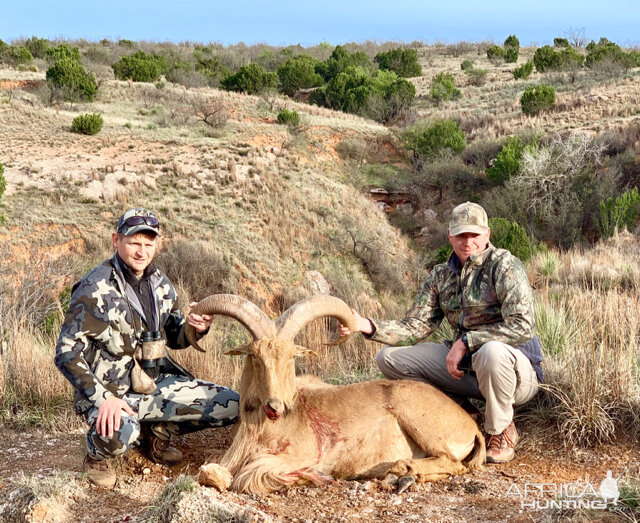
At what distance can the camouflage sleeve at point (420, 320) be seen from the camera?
529cm

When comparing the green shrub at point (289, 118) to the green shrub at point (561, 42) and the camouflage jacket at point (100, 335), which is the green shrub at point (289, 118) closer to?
the camouflage jacket at point (100, 335)

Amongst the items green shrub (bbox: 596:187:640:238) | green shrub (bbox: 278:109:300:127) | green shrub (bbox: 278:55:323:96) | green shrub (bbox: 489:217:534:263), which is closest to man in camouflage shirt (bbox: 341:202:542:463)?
green shrub (bbox: 489:217:534:263)

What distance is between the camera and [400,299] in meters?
18.8

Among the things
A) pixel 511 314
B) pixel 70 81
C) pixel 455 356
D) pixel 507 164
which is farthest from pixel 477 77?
pixel 455 356

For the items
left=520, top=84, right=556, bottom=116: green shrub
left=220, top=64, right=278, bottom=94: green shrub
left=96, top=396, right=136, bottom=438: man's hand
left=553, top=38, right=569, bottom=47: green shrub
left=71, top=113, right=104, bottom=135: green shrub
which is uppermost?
left=553, top=38, right=569, bottom=47: green shrub

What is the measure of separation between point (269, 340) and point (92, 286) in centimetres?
130

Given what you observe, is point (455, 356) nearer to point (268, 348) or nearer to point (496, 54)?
point (268, 348)

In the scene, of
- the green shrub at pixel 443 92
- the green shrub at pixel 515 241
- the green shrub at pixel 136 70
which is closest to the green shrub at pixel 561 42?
the green shrub at pixel 443 92

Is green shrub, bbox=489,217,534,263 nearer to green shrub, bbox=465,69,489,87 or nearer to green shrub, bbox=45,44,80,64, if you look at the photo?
green shrub, bbox=465,69,489,87

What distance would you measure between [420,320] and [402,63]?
53.0m

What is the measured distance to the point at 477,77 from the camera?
49.0 meters

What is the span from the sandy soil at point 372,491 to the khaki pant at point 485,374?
42 centimetres

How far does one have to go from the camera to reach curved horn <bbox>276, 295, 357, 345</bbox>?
4.34 metres

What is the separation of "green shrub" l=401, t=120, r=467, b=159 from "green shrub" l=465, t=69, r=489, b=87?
16.8 meters
